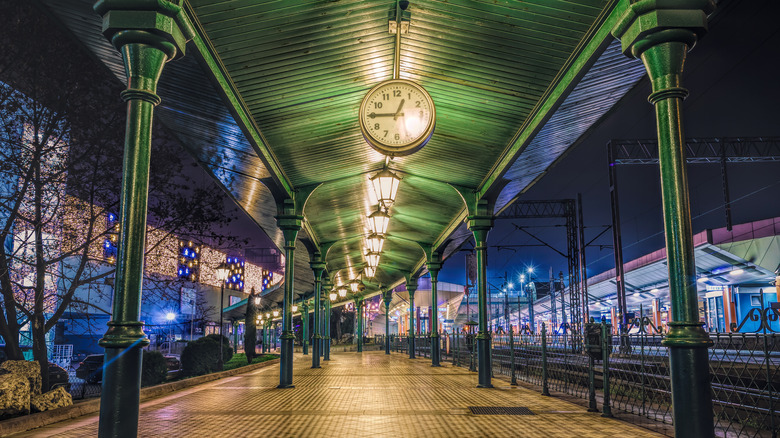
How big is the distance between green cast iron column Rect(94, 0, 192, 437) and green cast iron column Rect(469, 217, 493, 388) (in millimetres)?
7737

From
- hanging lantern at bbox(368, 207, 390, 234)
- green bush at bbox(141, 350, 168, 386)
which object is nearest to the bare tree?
green bush at bbox(141, 350, 168, 386)

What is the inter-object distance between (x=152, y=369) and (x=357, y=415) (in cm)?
821

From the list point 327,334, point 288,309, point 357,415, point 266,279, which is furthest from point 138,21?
point 266,279

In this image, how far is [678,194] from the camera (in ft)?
14.0

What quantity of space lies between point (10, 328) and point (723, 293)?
32994 mm

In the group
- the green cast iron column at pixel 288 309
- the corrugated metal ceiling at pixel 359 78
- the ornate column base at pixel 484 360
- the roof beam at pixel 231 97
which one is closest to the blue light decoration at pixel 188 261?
the green cast iron column at pixel 288 309

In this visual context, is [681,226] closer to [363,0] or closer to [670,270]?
[670,270]

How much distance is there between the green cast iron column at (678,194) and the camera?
407 centimetres

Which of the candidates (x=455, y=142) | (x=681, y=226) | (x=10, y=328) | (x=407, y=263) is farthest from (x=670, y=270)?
(x=407, y=263)

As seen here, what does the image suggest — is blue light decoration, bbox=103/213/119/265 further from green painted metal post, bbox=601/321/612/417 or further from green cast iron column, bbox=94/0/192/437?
green painted metal post, bbox=601/321/612/417

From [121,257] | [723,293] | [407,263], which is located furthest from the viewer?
[723,293]

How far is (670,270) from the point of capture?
14.1ft

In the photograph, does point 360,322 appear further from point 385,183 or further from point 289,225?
point 385,183

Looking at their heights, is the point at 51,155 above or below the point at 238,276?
below
